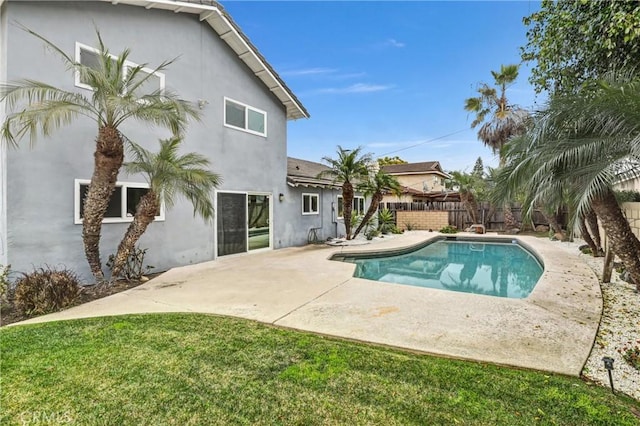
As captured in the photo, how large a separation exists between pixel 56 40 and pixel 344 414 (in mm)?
10746

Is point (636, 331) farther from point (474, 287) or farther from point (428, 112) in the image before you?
point (428, 112)

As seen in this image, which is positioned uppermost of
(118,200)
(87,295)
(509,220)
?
(118,200)

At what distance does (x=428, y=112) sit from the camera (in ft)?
102

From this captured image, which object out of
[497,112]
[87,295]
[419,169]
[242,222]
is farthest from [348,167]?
[419,169]

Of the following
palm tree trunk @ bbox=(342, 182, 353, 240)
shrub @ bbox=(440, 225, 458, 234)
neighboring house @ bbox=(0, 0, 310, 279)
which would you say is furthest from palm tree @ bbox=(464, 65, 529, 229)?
neighboring house @ bbox=(0, 0, 310, 279)

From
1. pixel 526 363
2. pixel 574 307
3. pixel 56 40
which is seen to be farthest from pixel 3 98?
pixel 574 307

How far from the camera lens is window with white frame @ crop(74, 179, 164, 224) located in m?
8.40

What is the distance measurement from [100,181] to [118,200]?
185 cm

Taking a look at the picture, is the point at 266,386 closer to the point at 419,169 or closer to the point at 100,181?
the point at 100,181

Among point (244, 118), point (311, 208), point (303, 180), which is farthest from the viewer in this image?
point (311, 208)

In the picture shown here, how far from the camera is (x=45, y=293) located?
6430mm

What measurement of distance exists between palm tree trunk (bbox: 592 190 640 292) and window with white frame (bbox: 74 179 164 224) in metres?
11.7

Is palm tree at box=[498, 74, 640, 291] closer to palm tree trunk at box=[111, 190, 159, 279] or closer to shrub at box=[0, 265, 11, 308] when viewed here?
palm tree trunk at box=[111, 190, 159, 279]

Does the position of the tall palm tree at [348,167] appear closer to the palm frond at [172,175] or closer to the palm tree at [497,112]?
the palm frond at [172,175]
